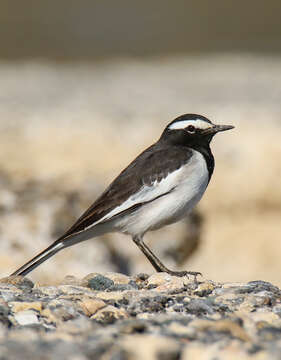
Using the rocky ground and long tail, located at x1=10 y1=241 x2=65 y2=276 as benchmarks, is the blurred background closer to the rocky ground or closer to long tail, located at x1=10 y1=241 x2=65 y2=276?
long tail, located at x1=10 y1=241 x2=65 y2=276

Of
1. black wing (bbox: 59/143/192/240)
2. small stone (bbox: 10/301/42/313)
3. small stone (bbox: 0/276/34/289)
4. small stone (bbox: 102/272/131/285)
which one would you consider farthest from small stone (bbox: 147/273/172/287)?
small stone (bbox: 10/301/42/313)

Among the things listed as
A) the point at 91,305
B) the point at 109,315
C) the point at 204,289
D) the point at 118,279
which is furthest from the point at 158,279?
the point at 109,315

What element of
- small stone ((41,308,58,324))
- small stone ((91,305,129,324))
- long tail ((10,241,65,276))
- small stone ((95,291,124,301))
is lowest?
small stone ((91,305,129,324))

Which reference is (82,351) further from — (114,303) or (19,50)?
(19,50)

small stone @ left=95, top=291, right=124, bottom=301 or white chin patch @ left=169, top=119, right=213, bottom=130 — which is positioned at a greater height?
white chin patch @ left=169, top=119, right=213, bottom=130

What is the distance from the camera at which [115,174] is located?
40.3 ft

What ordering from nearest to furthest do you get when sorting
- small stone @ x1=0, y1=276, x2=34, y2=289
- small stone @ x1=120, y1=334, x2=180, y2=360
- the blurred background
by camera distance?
small stone @ x1=120, y1=334, x2=180, y2=360 < small stone @ x1=0, y1=276, x2=34, y2=289 < the blurred background

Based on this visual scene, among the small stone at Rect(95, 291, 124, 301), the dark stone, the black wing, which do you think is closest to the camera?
the dark stone

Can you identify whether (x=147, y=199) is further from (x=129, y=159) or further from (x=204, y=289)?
(x=129, y=159)

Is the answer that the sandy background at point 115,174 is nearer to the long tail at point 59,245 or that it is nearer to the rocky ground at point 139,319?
the long tail at point 59,245

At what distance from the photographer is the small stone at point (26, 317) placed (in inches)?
220

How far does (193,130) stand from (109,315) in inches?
106

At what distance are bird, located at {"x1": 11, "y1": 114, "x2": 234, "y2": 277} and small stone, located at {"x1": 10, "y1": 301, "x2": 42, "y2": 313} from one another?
1503 mm

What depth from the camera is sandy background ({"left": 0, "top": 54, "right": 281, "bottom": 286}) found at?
1138 centimetres
